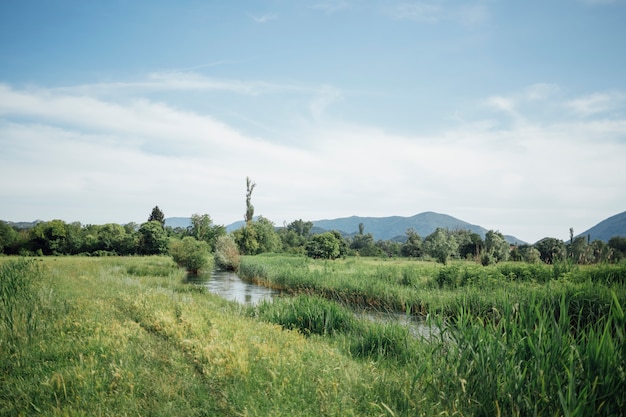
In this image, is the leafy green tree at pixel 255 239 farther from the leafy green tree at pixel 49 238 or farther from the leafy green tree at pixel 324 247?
the leafy green tree at pixel 49 238

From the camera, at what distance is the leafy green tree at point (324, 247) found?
58.9 meters

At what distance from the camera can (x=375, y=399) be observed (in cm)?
512

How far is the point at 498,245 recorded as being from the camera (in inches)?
1889

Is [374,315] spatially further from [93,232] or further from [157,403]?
[93,232]

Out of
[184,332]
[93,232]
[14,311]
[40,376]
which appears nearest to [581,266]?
[184,332]

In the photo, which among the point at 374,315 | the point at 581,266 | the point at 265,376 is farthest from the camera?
the point at 581,266

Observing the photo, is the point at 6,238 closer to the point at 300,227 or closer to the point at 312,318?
the point at 312,318

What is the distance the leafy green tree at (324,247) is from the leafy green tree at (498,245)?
861 inches

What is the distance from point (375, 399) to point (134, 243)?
66745mm

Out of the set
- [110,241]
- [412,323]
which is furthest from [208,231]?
[412,323]

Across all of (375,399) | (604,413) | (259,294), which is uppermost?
(604,413)

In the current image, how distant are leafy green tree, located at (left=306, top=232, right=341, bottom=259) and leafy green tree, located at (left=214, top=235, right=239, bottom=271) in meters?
20.3

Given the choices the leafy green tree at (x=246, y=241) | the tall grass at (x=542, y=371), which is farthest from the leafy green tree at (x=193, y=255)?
the tall grass at (x=542, y=371)

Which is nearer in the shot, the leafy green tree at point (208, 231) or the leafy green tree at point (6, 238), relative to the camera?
the leafy green tree at point (6, 238)
